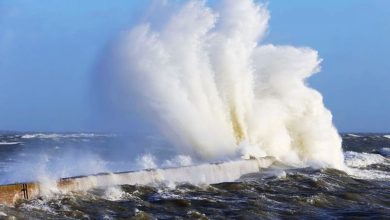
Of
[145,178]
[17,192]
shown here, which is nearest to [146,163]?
[145,178]

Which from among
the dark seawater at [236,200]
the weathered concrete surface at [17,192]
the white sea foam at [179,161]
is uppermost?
the white sea foam at [179,161]

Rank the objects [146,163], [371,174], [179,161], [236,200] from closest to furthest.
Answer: [236,200] < [146,163] < [179,161] < [371,174]

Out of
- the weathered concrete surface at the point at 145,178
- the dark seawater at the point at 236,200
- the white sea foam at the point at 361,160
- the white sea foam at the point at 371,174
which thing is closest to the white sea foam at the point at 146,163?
the dark seawater at the point at 236,200

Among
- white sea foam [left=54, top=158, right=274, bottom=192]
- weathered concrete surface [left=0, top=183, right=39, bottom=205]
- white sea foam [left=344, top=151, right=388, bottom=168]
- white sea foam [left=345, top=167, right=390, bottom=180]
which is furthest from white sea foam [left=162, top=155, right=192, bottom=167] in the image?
white sea foam [left=344, top=151, right=388, bottom=168]

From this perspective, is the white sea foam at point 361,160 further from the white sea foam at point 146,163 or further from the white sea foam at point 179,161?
the white sea foam at point 146,163

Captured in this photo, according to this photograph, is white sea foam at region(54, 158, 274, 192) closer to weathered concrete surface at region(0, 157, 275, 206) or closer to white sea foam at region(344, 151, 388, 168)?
weathered concrete surface at region(0, 157, 275, 206)

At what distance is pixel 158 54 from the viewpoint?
58.7 ft

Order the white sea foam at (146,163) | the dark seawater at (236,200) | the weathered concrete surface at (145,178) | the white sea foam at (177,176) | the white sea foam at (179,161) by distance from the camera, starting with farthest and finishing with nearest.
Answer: the white sea foam at (179,161) → the white sea foam at (146,163) → the white sea foam at (177,176) → the weathered concrete surface at (145,178) → the dark seawater at (236,200)

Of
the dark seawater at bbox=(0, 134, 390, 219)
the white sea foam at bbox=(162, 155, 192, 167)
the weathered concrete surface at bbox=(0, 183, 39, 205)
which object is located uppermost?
the white sea foam at bbox=(162, 155, 192, 167)

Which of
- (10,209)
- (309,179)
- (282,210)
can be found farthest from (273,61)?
(10,209)

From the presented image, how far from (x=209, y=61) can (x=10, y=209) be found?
10.9 metres

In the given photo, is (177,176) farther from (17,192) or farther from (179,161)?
(17,192)

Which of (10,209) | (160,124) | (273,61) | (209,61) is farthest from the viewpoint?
(273,61)

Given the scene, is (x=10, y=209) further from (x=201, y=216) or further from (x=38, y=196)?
(x=201, y=216)
